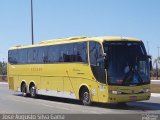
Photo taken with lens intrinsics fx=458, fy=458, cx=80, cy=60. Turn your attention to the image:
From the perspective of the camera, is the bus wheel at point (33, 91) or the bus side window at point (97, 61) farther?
the bus wheel at point (33, 91)

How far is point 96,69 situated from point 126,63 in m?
1.47

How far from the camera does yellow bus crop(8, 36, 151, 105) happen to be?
66.6 feet

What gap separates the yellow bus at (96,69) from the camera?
799 inches

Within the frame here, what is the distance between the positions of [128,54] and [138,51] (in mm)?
657

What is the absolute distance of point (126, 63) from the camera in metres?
20.6

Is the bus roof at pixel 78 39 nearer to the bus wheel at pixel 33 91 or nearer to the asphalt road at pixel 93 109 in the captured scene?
the bus wheel at pixel 33 91

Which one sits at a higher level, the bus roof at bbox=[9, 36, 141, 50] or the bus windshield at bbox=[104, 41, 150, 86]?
the bus roof at bbox=[9, 36, 141, 50]

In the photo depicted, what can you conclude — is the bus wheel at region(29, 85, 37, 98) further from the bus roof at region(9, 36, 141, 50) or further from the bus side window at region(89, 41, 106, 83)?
the bus side window at region(89, 41, 106, 83)

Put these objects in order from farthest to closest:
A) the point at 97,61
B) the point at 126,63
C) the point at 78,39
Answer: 1. the point at 78,39
2. the point at 97,61
3. the point at 126,63

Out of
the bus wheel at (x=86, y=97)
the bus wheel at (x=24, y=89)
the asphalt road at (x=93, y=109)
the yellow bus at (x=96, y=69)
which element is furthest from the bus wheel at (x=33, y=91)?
the bus wheel at (x=86, y=97)

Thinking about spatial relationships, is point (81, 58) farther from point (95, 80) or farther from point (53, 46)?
Answer: point (53, 46)

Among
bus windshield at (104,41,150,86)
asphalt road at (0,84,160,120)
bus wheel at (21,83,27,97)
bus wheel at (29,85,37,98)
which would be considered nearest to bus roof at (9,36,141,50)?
bus windshield at (104,41,150,86)

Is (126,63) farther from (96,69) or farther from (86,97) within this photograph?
(86,97)

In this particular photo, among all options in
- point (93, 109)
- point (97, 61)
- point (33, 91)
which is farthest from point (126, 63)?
point (33, 91)
